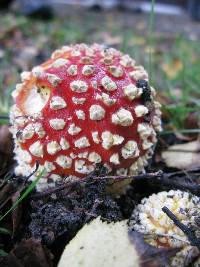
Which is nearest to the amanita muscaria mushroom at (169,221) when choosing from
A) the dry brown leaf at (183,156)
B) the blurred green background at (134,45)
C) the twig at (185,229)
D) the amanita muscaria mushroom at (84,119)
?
the twig at (185,229)

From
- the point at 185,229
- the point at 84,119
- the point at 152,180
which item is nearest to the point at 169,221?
the point at 185,229

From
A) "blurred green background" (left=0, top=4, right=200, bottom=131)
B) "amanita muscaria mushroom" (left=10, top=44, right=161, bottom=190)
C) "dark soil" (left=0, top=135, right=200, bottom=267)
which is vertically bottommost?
"blurred green background" (left=0, top=4, right=200, bottom=131)

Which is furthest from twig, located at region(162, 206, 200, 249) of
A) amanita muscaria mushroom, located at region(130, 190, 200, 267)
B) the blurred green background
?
the blurred green background

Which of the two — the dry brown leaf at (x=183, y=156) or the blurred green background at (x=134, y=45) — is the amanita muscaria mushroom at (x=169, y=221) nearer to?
the dry brown leaf at (x=183, y=156)

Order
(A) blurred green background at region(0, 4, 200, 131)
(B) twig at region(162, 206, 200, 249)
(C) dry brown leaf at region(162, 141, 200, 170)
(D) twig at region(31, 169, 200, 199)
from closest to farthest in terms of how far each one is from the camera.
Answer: (B) twig at region(162, 206, 200, 249) → (D) twig at region(31, 169, 200, 199) → (C) dry brown leaf at region(162, 141, 200, 170) → (A) blurred green background at region(0, 4, 200, 131)

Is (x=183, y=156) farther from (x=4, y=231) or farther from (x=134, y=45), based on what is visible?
(x=134, y=45)

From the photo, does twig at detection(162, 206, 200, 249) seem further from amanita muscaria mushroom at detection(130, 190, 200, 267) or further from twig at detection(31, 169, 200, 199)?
twig at detection(31, 169, 200, 199)
